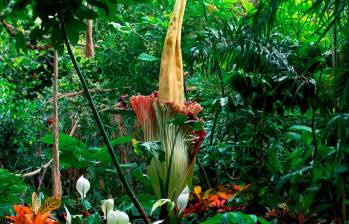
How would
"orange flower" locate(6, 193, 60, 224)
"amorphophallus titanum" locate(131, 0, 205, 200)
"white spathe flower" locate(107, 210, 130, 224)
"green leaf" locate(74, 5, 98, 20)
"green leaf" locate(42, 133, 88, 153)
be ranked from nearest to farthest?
"green leaf" locate(74, 5, 98, 20)
"white spathe flower" locate(107, 210, 130, 224)
"orange flower" locate(6, 193, 60, 224)
"green leaf" locate(42, 133, 88, 153)
"amorphophallus titanum" locate(131, 0, 205, 200)

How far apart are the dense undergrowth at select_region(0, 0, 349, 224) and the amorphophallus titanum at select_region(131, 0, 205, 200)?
0.39 feet

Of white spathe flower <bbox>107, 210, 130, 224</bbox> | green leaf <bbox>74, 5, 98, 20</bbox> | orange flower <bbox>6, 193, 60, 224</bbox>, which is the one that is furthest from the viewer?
orange flower <bbox>6, 193, 60, 224</bbox>

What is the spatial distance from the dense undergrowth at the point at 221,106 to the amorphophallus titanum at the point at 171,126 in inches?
4.7

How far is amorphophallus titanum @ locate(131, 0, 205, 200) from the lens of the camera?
10.6 feet

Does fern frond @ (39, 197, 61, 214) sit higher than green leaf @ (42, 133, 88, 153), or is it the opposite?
green leaf @ (42, 133, 88, 153)

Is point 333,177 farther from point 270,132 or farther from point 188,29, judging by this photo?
point 188,29

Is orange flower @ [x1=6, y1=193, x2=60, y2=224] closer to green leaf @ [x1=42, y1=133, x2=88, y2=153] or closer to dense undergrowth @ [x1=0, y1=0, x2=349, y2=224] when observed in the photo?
dense undergrowth @ [x1=0, y1=0, x2=349, y2=224]

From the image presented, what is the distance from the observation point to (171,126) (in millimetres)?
3312

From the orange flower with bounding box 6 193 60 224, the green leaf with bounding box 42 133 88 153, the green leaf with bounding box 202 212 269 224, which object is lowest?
the green leaf with bounding box 202 212 269 224

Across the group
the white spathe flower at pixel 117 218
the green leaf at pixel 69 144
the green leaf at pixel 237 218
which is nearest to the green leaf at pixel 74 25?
the white spathe flower at pixel 117 218

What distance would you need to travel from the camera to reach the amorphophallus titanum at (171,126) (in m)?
3.23

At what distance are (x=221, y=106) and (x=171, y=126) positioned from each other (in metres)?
0.45

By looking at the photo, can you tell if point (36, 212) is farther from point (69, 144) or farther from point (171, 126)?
point (171, 126)

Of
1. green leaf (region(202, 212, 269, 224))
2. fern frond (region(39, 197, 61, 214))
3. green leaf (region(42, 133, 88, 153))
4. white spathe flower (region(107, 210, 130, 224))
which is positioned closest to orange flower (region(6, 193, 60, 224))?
fern frond (region(39, 197, 61, 214))
